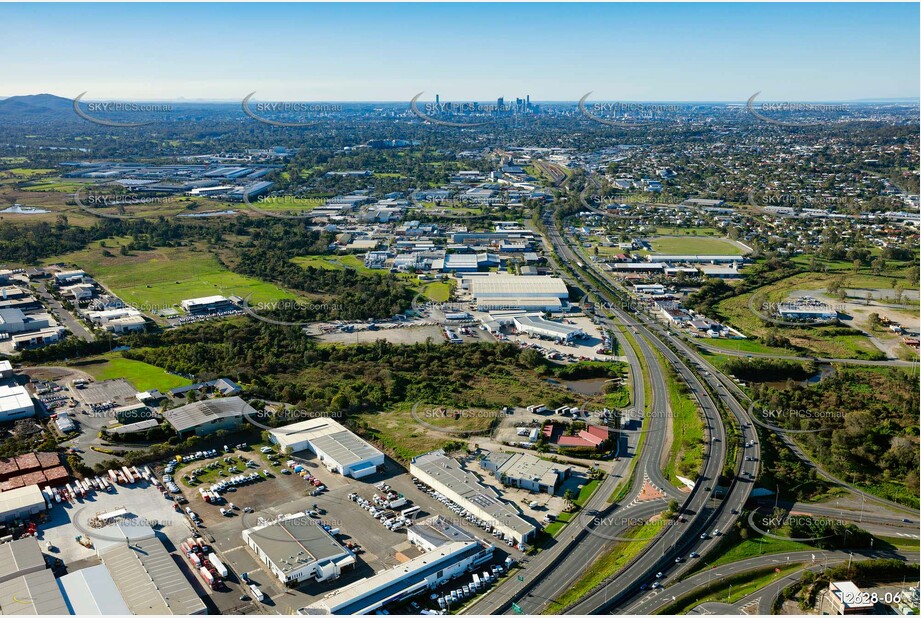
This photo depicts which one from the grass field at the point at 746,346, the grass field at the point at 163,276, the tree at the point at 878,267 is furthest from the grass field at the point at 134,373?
the tree at the point at 878,267

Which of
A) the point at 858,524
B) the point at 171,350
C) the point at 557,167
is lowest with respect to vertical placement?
the point at 858,524

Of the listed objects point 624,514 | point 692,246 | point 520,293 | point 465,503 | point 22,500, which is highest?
point 692,246

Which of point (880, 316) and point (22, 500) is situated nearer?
point (22, 500)

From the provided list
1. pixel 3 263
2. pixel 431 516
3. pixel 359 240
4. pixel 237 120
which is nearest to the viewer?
pixel 431 516

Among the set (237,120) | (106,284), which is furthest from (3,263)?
(237,120)

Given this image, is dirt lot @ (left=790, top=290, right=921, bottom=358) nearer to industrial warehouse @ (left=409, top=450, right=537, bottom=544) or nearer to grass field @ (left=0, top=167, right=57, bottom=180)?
industrial warehouse @ (left=409, top=450, right=537, bottom=544)

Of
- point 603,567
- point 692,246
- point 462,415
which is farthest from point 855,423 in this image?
point 692,246

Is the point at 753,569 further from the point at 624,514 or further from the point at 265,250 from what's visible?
the point at 265,250

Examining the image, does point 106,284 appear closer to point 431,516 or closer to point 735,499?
point 431,516
